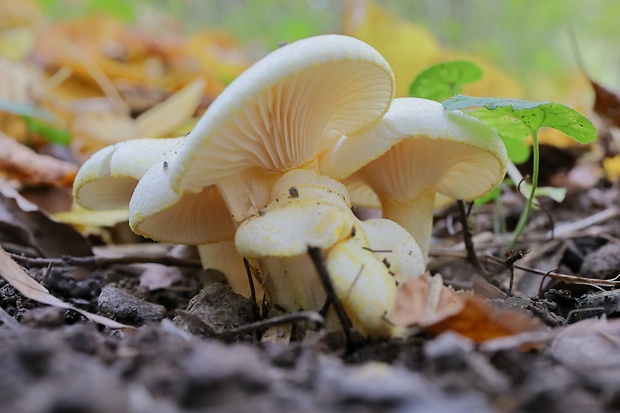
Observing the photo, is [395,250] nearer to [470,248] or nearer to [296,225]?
[296,225]

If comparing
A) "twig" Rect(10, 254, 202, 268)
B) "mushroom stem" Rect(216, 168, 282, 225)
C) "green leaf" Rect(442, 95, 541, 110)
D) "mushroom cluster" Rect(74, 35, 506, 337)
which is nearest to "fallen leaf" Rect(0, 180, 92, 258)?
"twig" Rect(10, 254, 202, 268)

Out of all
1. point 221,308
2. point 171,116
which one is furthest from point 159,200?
point 171,116

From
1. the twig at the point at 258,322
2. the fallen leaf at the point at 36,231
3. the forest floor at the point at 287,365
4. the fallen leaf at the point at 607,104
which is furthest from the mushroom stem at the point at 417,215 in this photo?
the fallen leaf at the point at 607,104

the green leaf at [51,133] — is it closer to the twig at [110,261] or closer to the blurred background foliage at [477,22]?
the twig at [110,261]

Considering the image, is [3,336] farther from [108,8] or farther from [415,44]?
[108,8]

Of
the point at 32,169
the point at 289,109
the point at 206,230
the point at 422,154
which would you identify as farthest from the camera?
the point at 32,169
